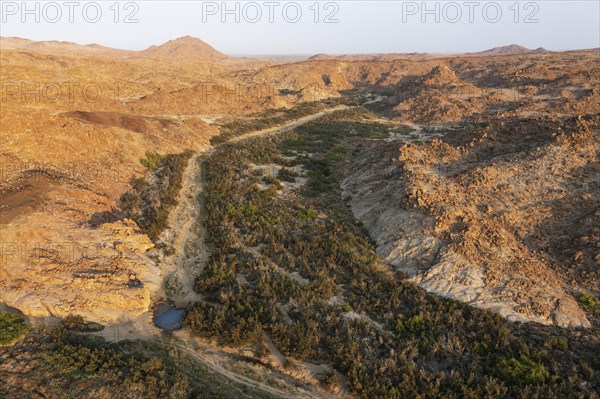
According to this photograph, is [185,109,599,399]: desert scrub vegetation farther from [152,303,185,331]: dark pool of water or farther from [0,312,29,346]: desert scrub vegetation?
[0,312,29,346]: desert scrub vegetation

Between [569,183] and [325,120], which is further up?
[325,120]

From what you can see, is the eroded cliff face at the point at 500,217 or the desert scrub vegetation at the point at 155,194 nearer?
the eroded cliff face at the point at 500,217

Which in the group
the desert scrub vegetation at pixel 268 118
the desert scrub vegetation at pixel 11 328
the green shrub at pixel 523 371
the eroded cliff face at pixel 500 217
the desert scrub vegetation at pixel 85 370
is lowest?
the green shrub at pixel 523 371

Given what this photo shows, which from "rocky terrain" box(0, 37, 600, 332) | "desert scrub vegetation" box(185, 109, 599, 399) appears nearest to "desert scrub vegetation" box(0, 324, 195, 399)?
"rocky terrain" box(0, 37, 600, 332)

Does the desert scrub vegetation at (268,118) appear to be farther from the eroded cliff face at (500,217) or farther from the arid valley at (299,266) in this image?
the eroded cliff face at (500,217)

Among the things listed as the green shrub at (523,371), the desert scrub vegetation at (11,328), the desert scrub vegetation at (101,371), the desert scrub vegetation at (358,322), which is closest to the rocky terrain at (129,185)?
the desert scrub vegetation at (11,328)

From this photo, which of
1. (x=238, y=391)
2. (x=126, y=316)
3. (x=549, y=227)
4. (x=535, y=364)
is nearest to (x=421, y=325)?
(x=535, y=364)

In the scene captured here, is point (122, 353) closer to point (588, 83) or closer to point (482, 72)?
point (588, 83)

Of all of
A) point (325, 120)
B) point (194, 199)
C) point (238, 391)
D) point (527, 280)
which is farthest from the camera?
point (325, 120)
